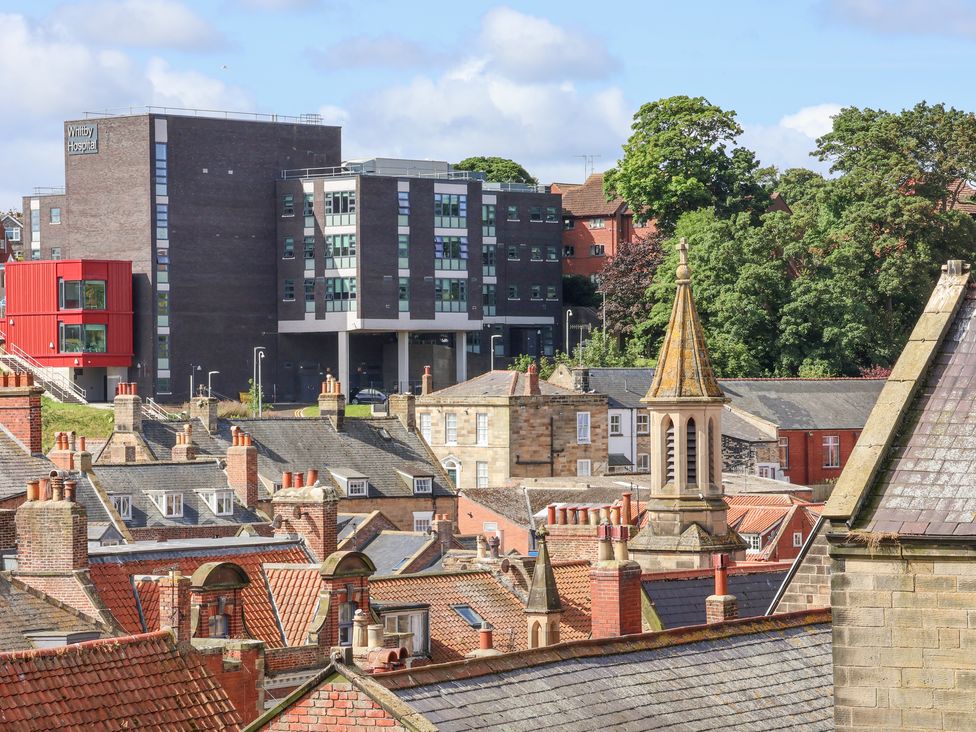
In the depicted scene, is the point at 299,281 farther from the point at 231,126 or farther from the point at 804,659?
the point at 804,659

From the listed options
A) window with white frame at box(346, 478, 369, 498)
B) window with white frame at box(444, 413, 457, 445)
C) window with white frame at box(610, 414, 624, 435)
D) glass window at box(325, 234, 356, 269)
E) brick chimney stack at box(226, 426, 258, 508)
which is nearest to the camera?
brick chimney stack at box(226, 426, 258, 508)

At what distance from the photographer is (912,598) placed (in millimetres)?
15844

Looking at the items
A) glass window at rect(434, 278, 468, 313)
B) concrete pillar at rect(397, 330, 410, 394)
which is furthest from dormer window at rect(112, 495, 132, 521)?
glass window at rect(434, 278, 468, 313)

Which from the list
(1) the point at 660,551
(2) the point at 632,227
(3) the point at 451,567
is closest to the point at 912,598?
(1) the point at 660,551

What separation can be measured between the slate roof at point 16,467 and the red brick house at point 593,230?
99.4m

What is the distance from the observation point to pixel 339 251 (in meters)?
117

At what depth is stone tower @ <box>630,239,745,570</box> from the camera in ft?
151

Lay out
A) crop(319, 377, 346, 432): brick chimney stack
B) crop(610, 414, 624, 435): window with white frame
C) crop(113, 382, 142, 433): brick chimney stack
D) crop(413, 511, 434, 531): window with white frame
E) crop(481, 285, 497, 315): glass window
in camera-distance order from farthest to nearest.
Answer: crop(481, 285, 497, 315): glass window < crop(610, 414, 624, 435): window with white frame < crop(319, 377, 346, 432): brick chimney stack < crop(413, 511, 434, 531): window with white frame < crop(113, 382, 142, 433): brick chimney stack

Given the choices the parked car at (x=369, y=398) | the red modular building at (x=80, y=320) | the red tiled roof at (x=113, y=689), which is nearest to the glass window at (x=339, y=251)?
the parked car at (x=369, y=398)

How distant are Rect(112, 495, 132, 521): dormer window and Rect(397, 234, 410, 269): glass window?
48.9 metres

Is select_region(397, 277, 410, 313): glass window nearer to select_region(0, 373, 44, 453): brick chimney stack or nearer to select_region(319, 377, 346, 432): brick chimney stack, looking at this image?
select_region(319, 377, 346, 432): brick chimney stack

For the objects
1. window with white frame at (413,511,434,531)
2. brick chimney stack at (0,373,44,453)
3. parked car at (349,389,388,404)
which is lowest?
window with white frame at (413,511,434,531)

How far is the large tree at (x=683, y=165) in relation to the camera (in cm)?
12088

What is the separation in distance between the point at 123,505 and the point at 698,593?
36.0m
